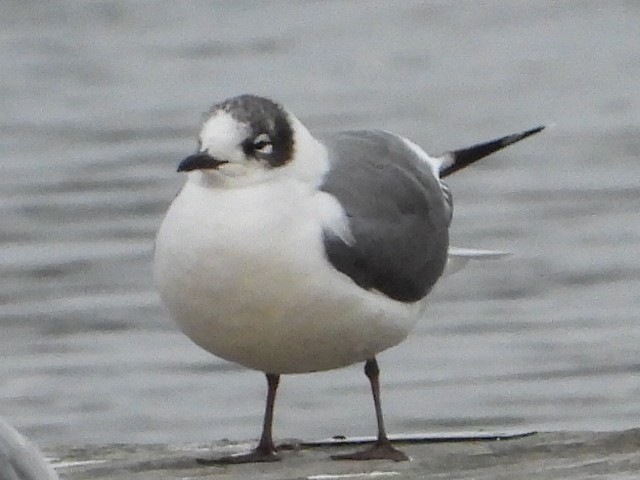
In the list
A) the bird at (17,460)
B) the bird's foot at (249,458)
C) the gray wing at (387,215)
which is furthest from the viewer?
the gray wing at (387,215)

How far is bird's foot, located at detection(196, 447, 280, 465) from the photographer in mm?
5539

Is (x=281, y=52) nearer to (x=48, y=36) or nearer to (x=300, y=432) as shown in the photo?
(x=48, y=36)

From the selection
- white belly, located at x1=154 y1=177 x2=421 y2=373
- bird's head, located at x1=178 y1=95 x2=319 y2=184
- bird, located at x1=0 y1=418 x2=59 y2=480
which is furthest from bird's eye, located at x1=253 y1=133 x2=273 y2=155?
bird, located at x1=0 y1=418 x2=59 y2=480

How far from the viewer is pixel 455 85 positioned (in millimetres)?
15562

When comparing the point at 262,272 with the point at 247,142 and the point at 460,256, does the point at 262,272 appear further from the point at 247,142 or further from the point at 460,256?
the point at 460,256

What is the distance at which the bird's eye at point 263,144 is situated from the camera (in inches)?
220

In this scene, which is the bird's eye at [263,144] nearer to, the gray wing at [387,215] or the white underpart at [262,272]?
the white underpart at [262,272]

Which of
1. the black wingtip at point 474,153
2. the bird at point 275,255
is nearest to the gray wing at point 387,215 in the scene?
the bird at point 275,255

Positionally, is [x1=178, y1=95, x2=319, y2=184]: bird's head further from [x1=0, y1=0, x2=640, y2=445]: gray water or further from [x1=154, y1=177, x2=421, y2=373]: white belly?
[x1=0, y1=0, x2=640, y2=445]: gray water

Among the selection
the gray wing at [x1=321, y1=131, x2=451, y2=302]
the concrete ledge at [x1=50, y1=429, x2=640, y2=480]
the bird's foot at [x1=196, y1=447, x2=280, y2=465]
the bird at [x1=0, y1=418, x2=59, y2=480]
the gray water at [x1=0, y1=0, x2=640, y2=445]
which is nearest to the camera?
the bird at [x1=0, y1=418, x2=59, y2=480]

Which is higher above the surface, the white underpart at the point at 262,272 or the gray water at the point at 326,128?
the white underpart at the point at 262,272

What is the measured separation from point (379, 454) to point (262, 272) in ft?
1.74

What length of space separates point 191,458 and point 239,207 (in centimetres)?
62

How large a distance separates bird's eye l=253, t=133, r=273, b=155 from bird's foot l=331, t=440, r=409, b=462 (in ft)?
2.47
